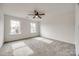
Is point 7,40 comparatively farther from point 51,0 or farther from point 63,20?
point 51,0

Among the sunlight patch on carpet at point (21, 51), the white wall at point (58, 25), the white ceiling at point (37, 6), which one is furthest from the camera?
the white wall at point (58, 25)

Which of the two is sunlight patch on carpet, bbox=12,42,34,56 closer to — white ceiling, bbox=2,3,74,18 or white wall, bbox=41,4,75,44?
A: white wall, bbox=41,4,75,44

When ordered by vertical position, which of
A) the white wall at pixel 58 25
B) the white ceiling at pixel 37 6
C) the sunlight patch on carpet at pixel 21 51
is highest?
the white ceiling at pixel 37 6

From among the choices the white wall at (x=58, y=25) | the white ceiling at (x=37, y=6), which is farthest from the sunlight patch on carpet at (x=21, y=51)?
the white ceiling at (x=37, y=6)

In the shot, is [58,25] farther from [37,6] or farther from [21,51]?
[21,51]

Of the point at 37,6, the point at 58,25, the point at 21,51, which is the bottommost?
the point at 21,51

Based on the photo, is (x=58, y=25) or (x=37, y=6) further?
(x=58, y=25)

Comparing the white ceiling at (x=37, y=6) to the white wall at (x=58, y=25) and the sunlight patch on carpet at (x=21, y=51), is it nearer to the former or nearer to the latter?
the white wall at (x=58, y=25)

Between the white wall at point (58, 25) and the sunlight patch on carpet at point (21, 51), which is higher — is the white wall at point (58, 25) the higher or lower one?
the higher one

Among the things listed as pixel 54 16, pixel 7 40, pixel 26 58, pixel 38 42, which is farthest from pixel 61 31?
pixel 7 40

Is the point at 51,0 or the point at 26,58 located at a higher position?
the point at 51,0

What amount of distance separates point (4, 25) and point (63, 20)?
2.38 meters

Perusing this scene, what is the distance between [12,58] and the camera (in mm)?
1045

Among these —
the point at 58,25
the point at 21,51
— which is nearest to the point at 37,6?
Answer: the point at 58,25
